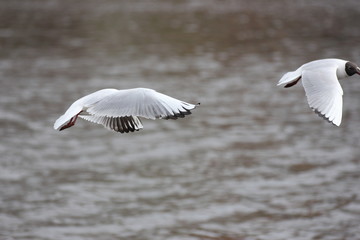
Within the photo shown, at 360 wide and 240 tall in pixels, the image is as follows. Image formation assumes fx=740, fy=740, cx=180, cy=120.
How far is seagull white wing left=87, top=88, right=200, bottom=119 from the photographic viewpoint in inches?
216

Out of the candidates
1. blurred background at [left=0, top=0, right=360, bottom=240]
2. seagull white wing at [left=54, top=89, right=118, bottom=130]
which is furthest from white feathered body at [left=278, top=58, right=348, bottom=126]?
blurred background at [left=0, top=0, right=360, bottom=240]

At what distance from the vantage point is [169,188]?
12.3 meters

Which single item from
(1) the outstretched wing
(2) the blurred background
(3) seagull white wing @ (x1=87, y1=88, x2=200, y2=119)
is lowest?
(3) seagull white wing @ (x1=87, y1=88, x2=200, y2=119)

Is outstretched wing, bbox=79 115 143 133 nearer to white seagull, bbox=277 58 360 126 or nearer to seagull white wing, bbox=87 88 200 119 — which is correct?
seagull white wing, bbox=87 88 200 119

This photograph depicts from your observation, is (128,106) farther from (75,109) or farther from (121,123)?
(121,123)

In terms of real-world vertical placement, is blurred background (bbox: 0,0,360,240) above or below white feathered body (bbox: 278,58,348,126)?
above

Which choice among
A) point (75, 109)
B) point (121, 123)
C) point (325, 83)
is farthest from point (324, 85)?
point (75, 109)

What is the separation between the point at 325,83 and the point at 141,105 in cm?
165

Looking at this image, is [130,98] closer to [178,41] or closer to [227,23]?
[178,41]

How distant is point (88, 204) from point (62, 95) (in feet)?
21.2

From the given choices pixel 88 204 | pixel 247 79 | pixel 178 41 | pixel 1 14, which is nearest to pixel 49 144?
pixel 88 204

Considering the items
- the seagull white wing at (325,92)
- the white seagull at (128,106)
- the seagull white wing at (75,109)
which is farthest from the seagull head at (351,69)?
the seagull white wing at (75,109)

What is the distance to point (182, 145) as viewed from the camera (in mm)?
14461

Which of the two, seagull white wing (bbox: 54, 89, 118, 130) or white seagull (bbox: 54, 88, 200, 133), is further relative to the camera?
seagull white wing (bbox: 54, 89, 118, 130)
